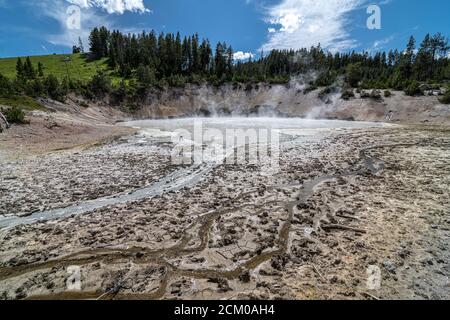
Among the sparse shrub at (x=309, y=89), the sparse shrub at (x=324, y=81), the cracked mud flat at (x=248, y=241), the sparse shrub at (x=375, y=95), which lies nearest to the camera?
the cracked mud flat at (x=248, y=241)

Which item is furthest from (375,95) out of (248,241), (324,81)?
(248,241)

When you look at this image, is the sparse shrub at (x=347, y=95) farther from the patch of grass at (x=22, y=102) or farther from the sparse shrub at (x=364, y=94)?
the patch of grass at (x=22, y=102)

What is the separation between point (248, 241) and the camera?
8602 millimetres

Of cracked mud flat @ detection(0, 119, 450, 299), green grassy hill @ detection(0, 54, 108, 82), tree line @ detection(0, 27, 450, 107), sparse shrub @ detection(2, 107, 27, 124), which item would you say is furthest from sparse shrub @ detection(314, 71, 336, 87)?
green grassy hill @ detection(0, 54, 108, 82)

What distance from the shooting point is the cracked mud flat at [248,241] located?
6512 millimetres

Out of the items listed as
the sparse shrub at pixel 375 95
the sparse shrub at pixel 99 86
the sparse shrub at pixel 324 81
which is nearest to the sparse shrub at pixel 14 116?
the sparse shrub at pixel 99 86

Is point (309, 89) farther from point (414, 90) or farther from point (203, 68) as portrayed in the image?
point (203, 68)

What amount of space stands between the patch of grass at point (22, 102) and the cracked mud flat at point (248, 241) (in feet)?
83.6

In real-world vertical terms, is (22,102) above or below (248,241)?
above

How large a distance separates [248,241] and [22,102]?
40.2 meters

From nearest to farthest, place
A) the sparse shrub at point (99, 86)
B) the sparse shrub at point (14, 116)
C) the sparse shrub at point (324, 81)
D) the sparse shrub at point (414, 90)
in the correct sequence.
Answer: the sparse shrub at point (14, 116) < the sparse shrub at point (414, 90) < the sparse shrub at point (99, 86) < the sparse shrub at point (324, 81)

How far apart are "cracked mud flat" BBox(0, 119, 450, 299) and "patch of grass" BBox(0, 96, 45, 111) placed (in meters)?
25.5

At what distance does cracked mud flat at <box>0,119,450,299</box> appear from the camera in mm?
6512

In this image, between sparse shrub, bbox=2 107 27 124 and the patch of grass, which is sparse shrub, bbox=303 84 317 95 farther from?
sparse shrub, bbox=2 107 27 124
